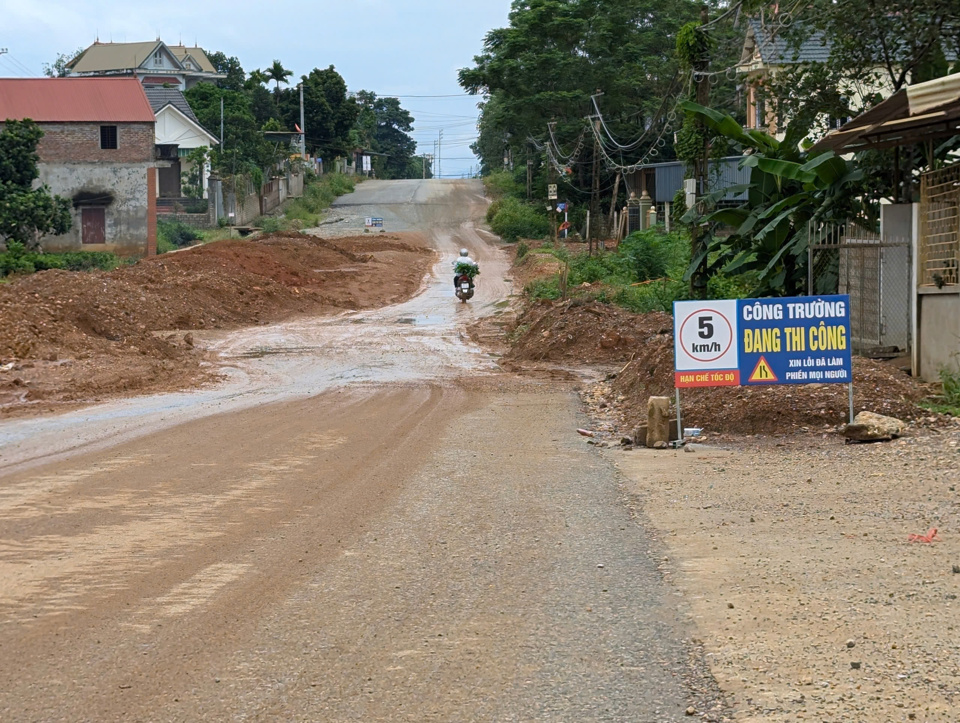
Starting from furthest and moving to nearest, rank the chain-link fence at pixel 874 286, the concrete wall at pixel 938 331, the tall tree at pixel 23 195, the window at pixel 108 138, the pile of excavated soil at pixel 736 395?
the window at pixel 108 138, the tall tree at pixel 23 195, the chain-link fence at pixel 874 286, the concrete wall at pixel 938 331, the pile of excavated soil at pixel 736 395

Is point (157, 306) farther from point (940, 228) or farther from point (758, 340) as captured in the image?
point (758, 340)

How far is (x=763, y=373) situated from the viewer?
13188 mm

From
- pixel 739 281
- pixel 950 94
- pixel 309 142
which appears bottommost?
pixel 739 281

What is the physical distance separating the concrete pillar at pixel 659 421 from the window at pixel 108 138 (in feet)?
160

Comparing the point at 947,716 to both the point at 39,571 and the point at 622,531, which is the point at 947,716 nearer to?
the point at 622,531

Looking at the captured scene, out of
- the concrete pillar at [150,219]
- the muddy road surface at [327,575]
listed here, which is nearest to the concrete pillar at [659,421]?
the muddy road surface at [327,575]

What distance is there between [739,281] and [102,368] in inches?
545

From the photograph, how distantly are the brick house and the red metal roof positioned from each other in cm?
5

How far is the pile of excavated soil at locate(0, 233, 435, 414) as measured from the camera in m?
20.7

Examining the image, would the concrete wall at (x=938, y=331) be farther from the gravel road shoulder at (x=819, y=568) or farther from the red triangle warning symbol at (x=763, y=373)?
the red triangle warning symbol at (x=763, y=373)

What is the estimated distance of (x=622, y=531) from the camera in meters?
9.12

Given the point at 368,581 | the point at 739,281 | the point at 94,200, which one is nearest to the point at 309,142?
the point at 94,200

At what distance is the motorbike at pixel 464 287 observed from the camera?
37.2m

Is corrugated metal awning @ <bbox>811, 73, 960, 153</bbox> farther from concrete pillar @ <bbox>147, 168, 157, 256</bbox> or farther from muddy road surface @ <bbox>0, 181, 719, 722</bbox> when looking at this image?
concrete pillar @ <bbox>147, 168, 157, 256</bbox>
